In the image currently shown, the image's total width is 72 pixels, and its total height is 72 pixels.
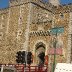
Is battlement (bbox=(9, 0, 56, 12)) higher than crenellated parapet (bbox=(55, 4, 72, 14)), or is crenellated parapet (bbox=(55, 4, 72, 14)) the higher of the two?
battlement (bbox=(9, 0, 56, 12))

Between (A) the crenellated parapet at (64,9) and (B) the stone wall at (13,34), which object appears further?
(B) the stone wall at (13,34)

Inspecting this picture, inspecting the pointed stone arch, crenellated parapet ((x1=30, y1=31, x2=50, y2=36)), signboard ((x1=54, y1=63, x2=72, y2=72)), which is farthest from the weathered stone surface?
signboard ((x1=54, y1=63, x2=72, y2=72))

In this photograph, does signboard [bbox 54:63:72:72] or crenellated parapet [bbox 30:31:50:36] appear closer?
signboard [bbox 54:63:72:72]

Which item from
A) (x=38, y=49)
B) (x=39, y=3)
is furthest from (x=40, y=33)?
(x=39, y=3)

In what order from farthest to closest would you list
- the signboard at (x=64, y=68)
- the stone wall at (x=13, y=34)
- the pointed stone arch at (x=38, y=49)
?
the stone wall at (x=13, y=34) → the pointed stone arch at (x=38, y=49) → the signboard at (x=64, y=68)

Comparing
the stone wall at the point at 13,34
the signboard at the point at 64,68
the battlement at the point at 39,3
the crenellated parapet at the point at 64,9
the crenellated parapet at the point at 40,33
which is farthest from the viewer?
the battlement at the point at 39,3

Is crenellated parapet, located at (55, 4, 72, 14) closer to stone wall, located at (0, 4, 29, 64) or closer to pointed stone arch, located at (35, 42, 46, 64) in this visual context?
stone wall, located at (0, 4, 29, 64)

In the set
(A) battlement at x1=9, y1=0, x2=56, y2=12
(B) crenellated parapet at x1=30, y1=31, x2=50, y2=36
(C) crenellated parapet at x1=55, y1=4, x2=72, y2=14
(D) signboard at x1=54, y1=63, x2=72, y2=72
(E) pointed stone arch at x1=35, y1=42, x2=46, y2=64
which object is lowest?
(D) signboard at x1=54, y1=63, x2=72, y2=72

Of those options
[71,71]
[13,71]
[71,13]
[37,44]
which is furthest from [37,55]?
[71,71]

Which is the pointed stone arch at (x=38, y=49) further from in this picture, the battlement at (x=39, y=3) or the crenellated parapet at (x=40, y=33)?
the battlement at (x=39, y=3)

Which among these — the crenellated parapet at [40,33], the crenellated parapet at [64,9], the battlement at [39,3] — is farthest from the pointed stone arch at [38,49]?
the battlement at [39,3]

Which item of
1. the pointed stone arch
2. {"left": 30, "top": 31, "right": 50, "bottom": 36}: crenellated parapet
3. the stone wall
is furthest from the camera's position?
the stone wall

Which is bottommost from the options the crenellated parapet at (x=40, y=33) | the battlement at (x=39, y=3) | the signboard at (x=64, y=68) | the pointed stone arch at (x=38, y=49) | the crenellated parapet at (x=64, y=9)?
the signboard at (x=64, y=68)

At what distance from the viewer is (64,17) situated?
4125 centimetres
